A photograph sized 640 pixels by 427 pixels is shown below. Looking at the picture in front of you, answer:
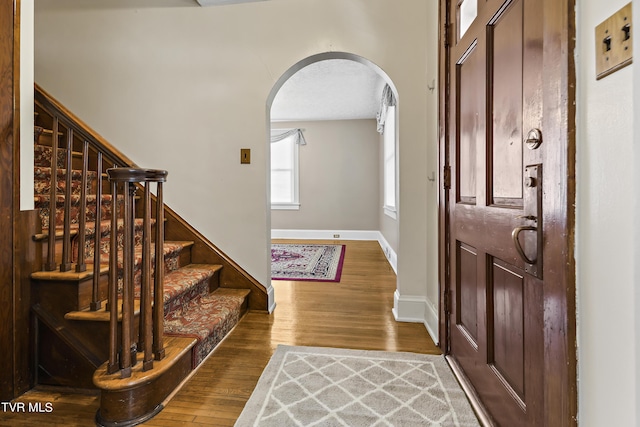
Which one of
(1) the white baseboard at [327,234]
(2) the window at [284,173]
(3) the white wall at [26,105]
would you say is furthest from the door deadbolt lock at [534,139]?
(2) the window at [284,173]

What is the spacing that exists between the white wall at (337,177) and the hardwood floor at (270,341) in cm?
304

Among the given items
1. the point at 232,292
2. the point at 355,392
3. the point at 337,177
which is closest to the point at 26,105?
the point at 232,292

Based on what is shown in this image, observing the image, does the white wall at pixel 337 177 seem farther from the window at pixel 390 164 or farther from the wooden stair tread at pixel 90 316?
the wooden stair tread at pixel 90 316

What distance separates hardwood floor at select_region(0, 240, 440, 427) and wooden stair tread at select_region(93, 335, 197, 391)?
0.17 meters

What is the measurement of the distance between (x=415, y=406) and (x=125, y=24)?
325 cm

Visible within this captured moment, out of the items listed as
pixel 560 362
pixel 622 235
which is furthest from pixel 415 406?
pixel 622 235

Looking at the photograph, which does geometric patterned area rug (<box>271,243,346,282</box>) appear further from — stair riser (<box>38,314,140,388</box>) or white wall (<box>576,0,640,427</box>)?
white wall (<box>576,0,640,427</box>)

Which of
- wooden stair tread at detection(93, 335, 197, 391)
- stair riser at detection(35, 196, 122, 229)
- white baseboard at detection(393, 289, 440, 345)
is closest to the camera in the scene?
wooden stair tread at detection(93, 335, 197, 391)

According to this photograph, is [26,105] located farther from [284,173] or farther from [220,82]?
[284,173]

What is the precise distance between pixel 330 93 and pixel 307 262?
2.54 m

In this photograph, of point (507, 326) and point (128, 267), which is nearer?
point (507, 326)

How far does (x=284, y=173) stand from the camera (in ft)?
21.3

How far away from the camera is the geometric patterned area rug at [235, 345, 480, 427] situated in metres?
1.20

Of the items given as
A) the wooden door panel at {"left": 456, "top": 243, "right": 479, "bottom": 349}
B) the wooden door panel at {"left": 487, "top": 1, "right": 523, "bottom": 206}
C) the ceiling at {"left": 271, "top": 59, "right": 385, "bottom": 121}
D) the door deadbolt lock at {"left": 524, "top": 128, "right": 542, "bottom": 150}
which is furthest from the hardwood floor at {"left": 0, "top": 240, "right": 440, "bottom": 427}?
the ceiling at {"left": 271, "top": 59, "right": 385, "bottom": 121}
